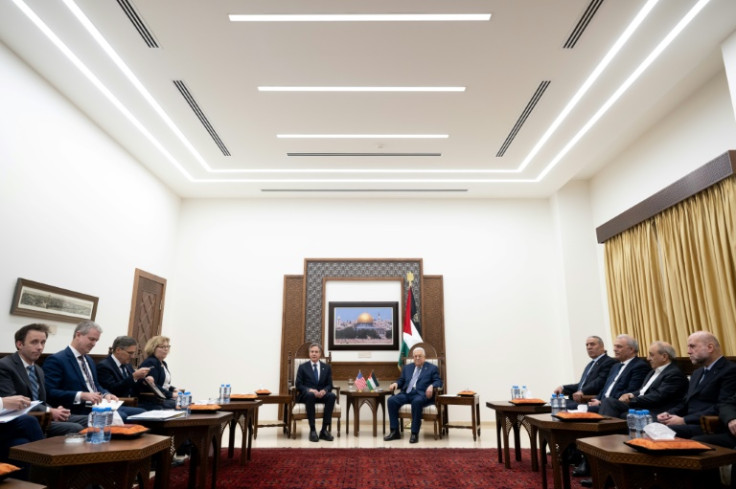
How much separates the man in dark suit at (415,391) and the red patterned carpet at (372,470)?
677mm

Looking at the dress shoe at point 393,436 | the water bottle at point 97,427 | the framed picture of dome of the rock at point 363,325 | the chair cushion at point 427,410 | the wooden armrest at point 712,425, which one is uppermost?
the framed picture of dome of the rock at point 363,325

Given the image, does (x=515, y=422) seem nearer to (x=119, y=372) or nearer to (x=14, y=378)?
(x=119, y=372)

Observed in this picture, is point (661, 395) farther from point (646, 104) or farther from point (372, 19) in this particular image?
point (372, 19)

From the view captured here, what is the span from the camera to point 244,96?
514 cm

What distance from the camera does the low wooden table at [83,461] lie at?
2229 millimetres

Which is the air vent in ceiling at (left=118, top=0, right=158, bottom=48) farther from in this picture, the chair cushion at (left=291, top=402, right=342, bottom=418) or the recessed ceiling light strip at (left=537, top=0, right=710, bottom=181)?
the recessed ceiling light strip at (left=537, top=0, right=710, bottom=181)

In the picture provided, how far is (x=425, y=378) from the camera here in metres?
6.24

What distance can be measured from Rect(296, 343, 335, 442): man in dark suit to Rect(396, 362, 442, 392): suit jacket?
3.29 feet

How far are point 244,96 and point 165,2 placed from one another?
1466 millimetres

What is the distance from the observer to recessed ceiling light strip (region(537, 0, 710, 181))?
3.89 meters

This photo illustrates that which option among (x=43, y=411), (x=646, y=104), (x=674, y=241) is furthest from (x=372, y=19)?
(x=674, y=241)

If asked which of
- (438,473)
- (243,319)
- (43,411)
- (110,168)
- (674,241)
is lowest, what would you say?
(438,473)

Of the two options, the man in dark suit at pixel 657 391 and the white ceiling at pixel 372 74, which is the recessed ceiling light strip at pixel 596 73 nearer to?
the white ceiling at pixel 372 74

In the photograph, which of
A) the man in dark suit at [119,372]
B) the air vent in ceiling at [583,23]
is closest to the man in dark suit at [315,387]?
the man in dark suit at [119,372]
